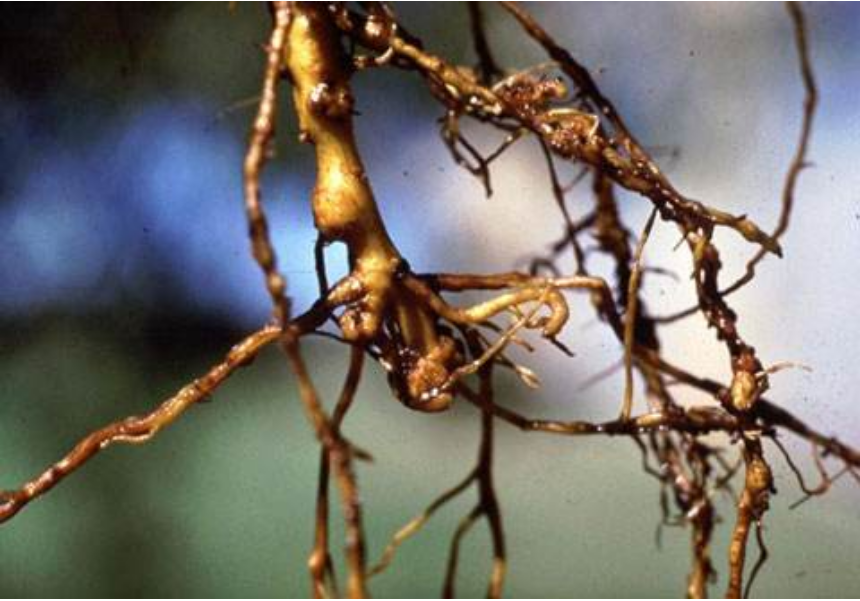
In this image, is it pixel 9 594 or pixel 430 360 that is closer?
pixel 430 360

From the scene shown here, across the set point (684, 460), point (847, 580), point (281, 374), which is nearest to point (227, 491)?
point (281, 374)

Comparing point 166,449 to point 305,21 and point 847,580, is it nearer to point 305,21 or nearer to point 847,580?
point 847,580

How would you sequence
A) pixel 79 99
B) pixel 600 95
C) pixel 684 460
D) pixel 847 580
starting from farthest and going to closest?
pixel 847 580, pixel 79 99, pixel 684 460, pixel 600 95

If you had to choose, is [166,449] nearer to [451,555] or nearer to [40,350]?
[40,350]

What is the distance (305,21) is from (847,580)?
102 inches

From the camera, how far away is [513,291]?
63 centimetres

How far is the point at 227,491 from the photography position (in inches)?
121

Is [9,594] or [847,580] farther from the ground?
[9,594]

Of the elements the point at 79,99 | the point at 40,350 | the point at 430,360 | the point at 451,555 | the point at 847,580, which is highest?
the point at 79,99

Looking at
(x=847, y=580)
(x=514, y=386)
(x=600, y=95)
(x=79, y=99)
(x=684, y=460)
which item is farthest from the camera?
(x=514, y=386)

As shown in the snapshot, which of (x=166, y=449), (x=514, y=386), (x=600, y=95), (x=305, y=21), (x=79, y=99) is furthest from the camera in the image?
(x=514, y=386)

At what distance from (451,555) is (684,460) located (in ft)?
0.80

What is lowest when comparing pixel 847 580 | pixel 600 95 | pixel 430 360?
pixel 847 580

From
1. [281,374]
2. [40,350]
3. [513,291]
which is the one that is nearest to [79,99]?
[40,350]
